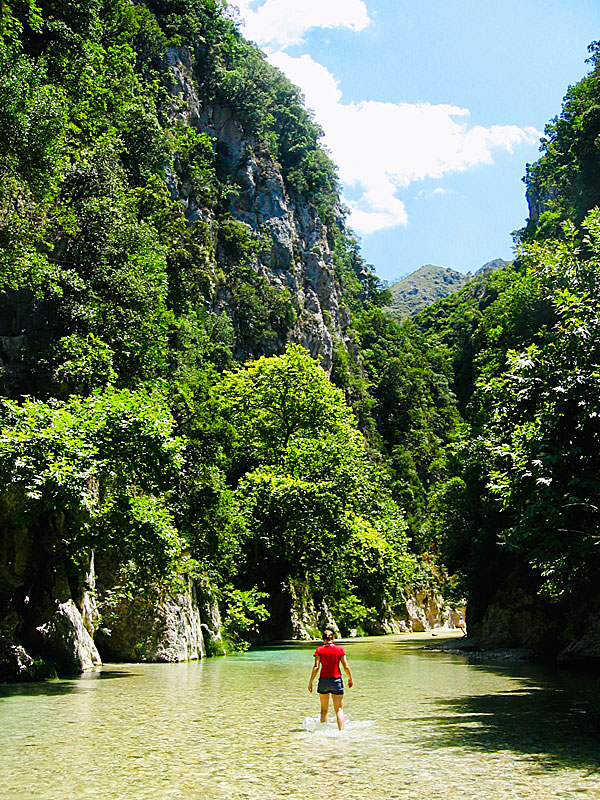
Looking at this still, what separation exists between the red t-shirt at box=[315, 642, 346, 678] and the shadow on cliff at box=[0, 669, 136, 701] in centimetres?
643

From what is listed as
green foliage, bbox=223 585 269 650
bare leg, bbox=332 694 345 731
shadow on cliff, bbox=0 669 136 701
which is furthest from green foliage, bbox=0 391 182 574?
green foliage, bbox=223 585 269 650

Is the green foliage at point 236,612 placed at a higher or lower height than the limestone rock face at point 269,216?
lower

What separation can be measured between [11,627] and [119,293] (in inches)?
607

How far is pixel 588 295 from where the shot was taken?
11.9 m

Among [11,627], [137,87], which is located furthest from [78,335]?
[137,87]

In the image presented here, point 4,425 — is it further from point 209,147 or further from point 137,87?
point 209,147

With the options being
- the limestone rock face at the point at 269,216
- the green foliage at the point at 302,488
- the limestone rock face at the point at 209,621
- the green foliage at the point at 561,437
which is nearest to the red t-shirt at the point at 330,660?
the green foliage at the point at 561,437

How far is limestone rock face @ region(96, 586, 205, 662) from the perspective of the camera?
21.8 m

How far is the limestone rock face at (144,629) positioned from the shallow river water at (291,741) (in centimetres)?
610

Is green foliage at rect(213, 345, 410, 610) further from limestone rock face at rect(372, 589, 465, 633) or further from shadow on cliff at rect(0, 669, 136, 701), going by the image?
limestone rock face at rect(372, 589, 465, 633)

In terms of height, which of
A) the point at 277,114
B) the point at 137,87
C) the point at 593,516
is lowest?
the point at 593,516

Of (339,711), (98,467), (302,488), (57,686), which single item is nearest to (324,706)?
(339,711)

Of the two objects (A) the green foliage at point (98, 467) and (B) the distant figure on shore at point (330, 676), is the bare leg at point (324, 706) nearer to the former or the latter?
(B) the distant figure on shore at point (330, 676)

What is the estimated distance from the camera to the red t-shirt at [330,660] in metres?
9.62
